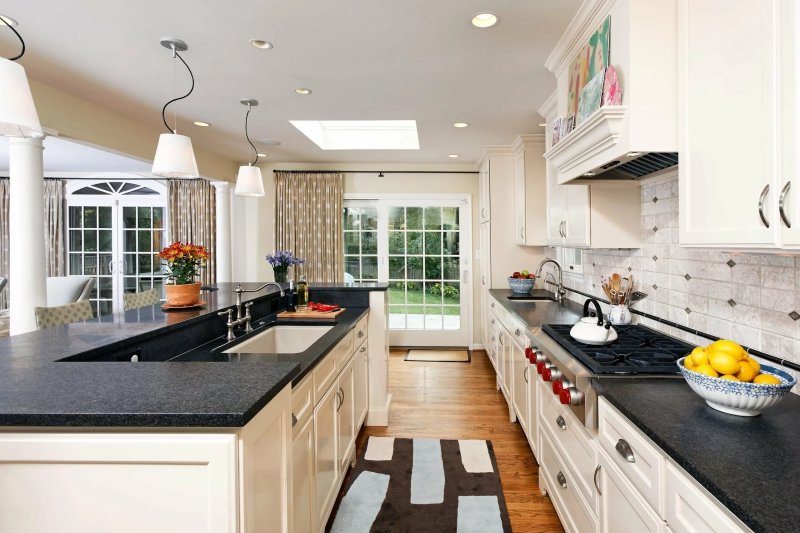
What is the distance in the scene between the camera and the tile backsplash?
1404 mm

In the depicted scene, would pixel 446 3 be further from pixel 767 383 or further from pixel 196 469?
pixel 196 469

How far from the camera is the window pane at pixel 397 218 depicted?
18.6ft

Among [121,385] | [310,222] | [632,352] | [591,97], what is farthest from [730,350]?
[310,222]

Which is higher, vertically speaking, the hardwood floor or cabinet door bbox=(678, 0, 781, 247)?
cabinet door bbox=(678, 0, 781, 247)

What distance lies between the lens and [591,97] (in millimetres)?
1911

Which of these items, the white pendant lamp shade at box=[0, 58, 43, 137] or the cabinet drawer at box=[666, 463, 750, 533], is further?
the white pendant lamp shade at box=[0, 58, 43, 137]

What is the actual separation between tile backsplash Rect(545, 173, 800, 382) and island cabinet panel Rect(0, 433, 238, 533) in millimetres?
1615

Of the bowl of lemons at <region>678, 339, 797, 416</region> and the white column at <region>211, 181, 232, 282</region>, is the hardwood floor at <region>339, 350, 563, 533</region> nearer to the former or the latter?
the bowl of lemons at <region>678, 339, 797, 416</region>

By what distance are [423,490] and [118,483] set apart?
1784 millimetres

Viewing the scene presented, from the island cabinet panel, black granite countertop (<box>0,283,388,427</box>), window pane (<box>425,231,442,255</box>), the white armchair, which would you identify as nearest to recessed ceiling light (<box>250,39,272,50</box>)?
black granite countertop (<box>0,283,388,427</box>)

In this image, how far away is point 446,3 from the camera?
196 cm

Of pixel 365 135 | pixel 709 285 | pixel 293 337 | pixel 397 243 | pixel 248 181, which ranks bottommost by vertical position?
pixel 293 337

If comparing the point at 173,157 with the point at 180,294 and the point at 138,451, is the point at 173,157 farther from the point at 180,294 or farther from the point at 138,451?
the point at 138,451

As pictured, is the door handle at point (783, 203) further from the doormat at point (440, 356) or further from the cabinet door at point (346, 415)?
the doormat at point (440, 356)
